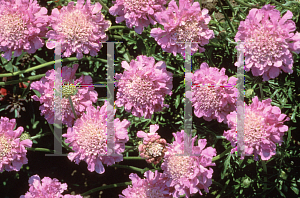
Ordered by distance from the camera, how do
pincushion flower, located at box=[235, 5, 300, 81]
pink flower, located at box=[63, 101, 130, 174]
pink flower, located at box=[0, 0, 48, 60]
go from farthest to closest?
pink flower, located at box=[0, 0, 48, 60] → pink flower, located at box=[63, 101, 130, 174] → pincushion flower, located at box=[235, 5, 300, 81]

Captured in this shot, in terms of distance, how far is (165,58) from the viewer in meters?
2.93

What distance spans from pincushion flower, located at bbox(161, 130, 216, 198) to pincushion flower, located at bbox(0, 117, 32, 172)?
47.2 inches

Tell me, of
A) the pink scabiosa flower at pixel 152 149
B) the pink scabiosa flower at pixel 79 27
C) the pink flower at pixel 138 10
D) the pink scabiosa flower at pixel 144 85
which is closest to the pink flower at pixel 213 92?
the pink scabiosa flower at pixel 144 85

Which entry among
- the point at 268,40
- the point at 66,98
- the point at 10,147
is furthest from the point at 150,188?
the point at 268,40

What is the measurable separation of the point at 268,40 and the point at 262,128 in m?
0.61

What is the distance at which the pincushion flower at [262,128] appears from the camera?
221 cm

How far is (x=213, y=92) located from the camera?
7.61ft

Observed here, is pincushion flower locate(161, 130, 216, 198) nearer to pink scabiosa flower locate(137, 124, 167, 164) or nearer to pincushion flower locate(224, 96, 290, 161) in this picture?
pink scabiosa flower locate(137, 124, 167, 164)

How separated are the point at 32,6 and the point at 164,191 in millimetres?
1811

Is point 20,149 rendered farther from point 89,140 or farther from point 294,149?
→ point 294,149

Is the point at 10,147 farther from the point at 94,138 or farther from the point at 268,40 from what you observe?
the point at 268,40

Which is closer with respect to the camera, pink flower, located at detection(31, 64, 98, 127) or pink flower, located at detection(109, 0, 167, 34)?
pink flower, located at detection(109, 0, 167, 34)

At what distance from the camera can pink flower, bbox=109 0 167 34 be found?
2367 millimetres

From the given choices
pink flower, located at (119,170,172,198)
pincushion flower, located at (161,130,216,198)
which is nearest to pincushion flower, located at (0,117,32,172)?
pink flower, located at (119,170,172,198)
